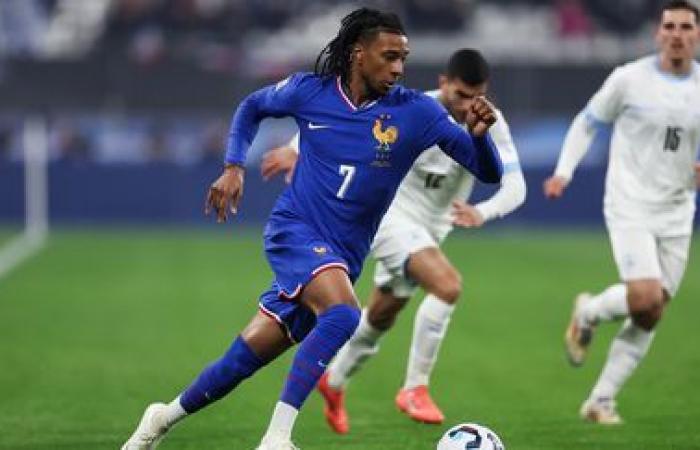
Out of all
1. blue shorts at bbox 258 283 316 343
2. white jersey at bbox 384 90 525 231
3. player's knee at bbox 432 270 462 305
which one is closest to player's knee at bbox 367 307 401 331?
player's knee at bbox 432 270 462 305

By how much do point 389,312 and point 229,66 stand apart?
17.7 metres

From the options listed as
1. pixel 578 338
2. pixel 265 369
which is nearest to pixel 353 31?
pixel 578 338

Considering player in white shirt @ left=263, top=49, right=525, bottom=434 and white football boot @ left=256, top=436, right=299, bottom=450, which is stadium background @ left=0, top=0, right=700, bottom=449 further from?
white football boot @ left=256, top=436, right=299, bottom=450

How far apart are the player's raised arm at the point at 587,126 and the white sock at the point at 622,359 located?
1.03m

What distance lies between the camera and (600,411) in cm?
1002

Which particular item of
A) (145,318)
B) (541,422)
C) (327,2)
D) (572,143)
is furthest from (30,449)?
(327,2)

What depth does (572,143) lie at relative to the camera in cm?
1050

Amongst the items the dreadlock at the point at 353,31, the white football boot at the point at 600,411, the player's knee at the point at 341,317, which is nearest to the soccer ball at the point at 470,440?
the player's knee at the point at 341,317

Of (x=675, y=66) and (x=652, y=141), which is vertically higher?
(x=675, y=66)

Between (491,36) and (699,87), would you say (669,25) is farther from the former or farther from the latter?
(491,36)

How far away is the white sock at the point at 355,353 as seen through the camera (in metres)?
10.3

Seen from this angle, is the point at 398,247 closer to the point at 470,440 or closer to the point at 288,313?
the point at 288,313

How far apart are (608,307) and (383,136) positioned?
A: 10.4 ft

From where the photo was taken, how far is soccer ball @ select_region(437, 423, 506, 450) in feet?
25.8
